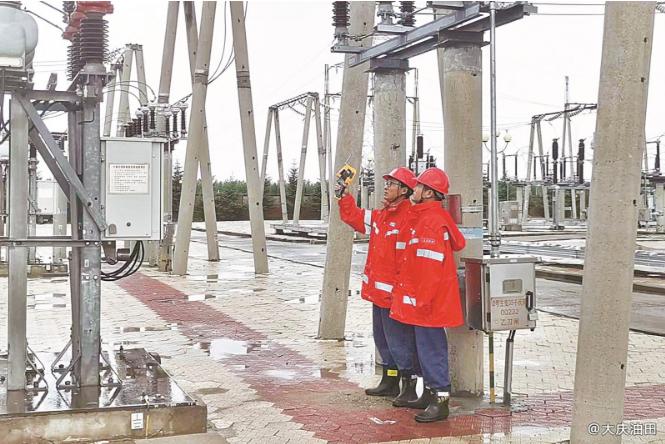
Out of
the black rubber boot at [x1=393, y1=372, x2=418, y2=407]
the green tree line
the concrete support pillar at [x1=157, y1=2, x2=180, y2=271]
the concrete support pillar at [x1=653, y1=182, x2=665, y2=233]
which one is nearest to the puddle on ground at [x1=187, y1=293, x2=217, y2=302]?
the concrete support pillar at [x1=157, y1=2, x2=180, y2=271]

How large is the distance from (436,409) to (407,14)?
11.7 feet

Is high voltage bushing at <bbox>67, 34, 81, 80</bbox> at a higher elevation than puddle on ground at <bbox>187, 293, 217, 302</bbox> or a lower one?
higher

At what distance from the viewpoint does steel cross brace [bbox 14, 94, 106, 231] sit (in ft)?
19.0

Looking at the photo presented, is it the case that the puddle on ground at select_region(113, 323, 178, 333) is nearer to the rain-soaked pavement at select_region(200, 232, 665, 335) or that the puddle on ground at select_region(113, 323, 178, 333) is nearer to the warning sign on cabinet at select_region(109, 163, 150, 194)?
the warning sign on cabinet at select_region(109, 163, 150, 194)

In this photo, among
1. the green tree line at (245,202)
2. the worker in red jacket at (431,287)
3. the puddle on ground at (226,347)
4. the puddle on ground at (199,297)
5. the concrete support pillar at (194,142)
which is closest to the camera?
the worker in red jacket at (431,287)

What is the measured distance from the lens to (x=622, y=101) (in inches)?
195

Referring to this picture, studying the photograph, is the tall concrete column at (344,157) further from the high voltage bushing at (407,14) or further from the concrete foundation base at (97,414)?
the concrete foundation base at (97,414)

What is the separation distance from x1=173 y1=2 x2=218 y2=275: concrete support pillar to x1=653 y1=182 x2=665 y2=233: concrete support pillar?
30.6 metres

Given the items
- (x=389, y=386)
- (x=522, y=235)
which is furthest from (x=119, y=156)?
(x=522, y=235)

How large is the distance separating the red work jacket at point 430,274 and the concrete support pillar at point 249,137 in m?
12.6

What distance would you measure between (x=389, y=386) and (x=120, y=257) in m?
2.46

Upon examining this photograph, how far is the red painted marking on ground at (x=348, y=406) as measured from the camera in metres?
5.87

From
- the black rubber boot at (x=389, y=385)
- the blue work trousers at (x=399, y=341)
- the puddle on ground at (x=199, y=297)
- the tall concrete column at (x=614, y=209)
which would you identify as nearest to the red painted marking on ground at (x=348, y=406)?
the black rubber boot at (x=389, y=385)

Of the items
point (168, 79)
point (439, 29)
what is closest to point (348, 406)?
point (439, 29)
